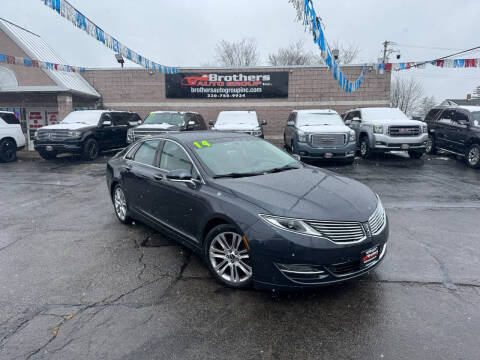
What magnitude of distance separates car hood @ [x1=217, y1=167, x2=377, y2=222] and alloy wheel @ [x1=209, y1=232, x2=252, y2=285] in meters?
0.46

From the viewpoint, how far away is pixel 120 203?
5.65m

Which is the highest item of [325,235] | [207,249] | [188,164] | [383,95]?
[383,95]

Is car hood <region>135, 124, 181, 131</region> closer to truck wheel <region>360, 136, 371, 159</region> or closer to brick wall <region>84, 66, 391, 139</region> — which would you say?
truck wheel <region>360, 136, 371, 159</region>

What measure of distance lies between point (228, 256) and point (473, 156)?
1059 cm

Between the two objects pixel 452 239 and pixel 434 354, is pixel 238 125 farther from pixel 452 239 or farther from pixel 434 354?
pixel 434 354

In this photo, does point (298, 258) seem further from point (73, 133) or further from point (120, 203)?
point (73, 133)

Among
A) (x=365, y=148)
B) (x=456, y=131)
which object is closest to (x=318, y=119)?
(x=365, y=148)

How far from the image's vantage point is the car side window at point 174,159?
416cm

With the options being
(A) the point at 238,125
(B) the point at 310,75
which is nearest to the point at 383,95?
(B) the point at 310,75

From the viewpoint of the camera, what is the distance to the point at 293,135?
11.5 metres

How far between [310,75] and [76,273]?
18.2 meters

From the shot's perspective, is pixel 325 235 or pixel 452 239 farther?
pixel 452 239

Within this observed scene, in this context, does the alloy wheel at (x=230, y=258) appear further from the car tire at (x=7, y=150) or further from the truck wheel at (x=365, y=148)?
the car tire at (x=7, y=150)

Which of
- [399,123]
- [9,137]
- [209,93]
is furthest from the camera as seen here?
[209,93]
